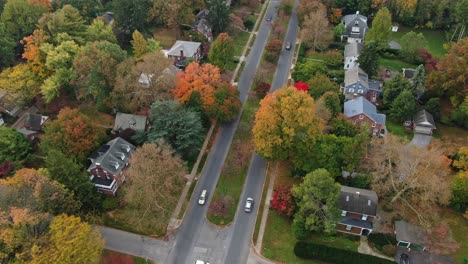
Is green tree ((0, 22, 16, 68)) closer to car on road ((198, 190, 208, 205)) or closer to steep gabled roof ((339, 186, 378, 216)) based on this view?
car on road ((198, 190, 208, 205))

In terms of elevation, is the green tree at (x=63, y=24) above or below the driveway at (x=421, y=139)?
above

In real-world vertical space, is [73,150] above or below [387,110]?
below

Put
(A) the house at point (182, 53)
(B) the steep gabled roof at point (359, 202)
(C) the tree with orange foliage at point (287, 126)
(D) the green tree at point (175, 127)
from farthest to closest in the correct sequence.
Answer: (A) the house at point (182, 53) → (D) the green tree at point (175, 127) → (C) the tree with orange foliage at point (287, 126) → (B) the steep gabled roof at point (359, 202)

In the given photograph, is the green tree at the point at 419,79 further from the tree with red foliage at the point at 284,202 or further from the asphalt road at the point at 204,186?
the tree with red foliage at the point at 284,202

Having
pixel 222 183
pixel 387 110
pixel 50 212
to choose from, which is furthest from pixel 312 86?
pixel 50 212

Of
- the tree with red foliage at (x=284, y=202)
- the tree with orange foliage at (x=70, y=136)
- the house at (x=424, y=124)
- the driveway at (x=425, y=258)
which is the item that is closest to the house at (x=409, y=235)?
the driveway at (x=425, y=258)

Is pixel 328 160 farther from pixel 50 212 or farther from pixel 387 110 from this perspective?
pixel 50 212

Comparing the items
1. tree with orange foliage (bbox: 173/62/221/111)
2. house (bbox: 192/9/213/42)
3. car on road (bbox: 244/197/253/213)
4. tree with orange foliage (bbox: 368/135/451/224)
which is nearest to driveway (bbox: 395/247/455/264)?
tree with orange foliage (bbox: 368/135/451/224)
